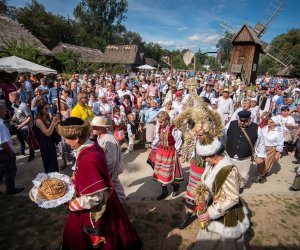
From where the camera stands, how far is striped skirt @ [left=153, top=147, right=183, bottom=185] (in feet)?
15.9

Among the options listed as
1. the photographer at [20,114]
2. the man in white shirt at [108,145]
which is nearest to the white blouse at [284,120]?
the man in white shirt at [108,145]

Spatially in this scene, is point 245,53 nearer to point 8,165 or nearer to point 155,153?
point 155,153

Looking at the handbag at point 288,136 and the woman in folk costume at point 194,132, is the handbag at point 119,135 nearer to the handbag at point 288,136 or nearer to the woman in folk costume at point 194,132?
the woman in folk costume at point 194,132

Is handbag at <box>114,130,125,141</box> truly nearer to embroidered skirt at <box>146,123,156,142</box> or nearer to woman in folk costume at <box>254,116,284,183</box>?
embroidered skirt at <box>146,123,156,142</box>

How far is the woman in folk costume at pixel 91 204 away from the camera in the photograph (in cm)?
230

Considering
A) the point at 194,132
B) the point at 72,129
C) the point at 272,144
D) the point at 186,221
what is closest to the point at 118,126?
the point at 194,132

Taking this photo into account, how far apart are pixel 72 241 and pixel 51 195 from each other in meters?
0.63

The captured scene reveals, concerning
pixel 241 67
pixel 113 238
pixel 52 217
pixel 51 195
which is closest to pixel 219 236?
pixel 113 238

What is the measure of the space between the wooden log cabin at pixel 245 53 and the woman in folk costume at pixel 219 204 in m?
29.2

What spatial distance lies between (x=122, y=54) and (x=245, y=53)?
23614 millimetres

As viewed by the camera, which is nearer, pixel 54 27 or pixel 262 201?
pixel 262 201

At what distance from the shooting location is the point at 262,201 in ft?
17.4

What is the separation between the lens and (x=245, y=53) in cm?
2909

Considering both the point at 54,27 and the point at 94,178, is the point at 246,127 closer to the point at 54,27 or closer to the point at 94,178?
the point at 94,178
